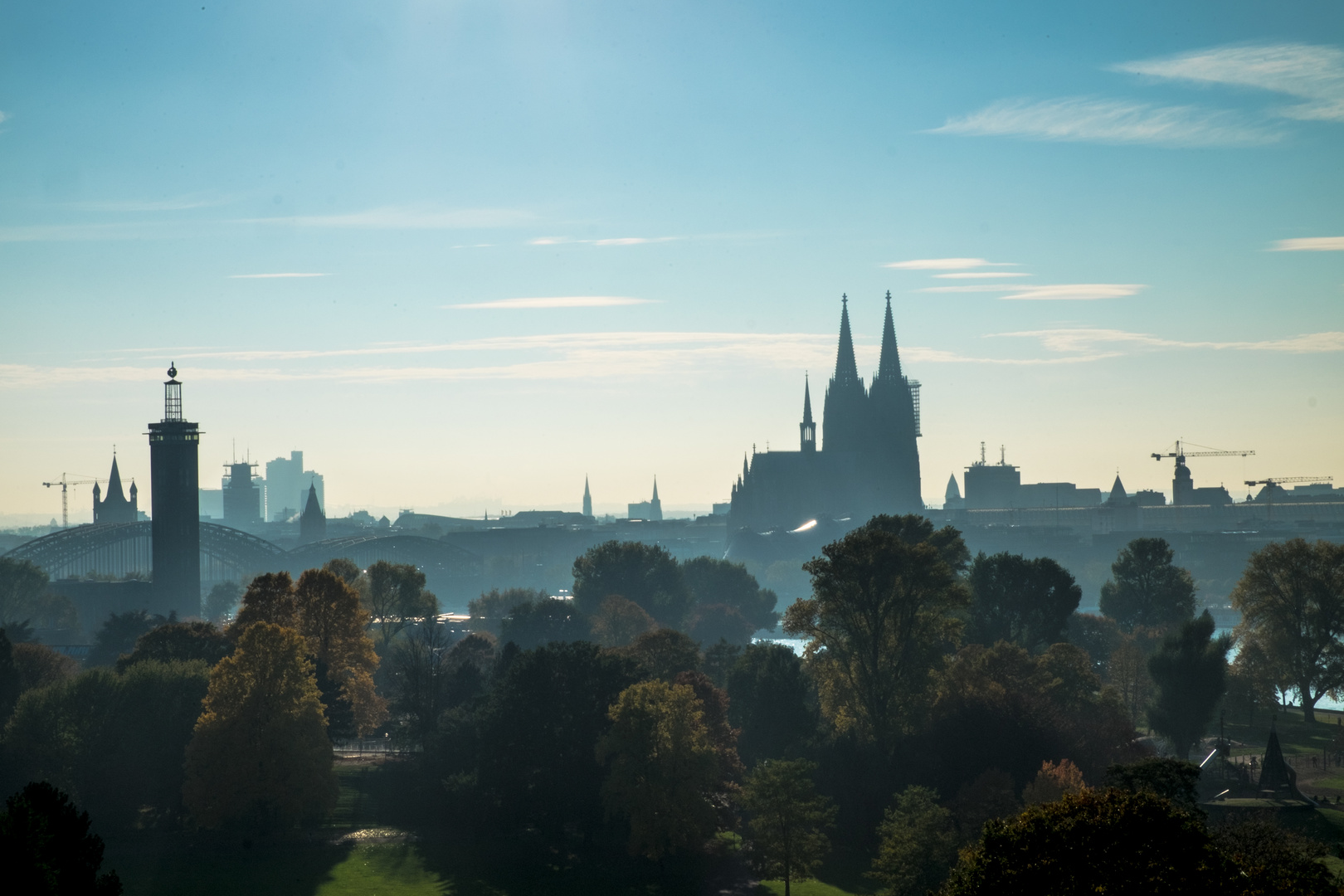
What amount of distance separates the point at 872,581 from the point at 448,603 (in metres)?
149

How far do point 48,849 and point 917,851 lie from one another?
78.5ft

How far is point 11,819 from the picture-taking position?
2617cm

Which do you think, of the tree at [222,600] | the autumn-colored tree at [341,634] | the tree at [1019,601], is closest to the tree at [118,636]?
the autumn-colored tree at [341,634]

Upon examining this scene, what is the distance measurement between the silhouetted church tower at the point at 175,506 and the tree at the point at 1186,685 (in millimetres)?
72294

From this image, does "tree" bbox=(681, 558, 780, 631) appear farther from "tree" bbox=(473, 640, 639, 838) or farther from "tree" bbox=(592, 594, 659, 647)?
"tree" bbox=(473, 640, 639, 838)

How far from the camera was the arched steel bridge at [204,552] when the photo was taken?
16150 cm

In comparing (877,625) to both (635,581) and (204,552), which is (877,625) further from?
(204,552)

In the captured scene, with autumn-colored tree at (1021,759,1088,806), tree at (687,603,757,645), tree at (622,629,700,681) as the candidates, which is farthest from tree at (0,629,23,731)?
tree at (687,603,757,645)

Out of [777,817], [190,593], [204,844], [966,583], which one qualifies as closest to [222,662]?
[204,844]

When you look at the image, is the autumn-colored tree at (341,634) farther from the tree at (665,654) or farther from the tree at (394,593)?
the tree at (394,593)

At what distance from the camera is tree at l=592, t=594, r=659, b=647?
94.1 metres

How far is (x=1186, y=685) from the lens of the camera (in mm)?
62969

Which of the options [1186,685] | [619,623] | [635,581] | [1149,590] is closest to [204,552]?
[635,581]

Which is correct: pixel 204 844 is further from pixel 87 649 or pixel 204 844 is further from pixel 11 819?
pixel 87 649
